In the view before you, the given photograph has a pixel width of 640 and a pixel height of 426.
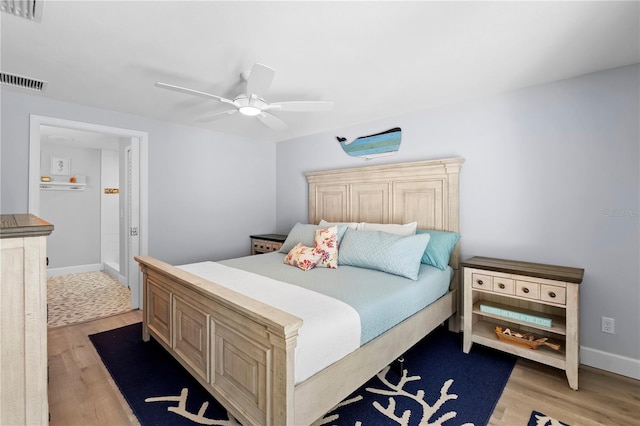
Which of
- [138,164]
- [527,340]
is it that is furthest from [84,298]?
[527,340]

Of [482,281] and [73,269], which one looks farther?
[73,269]

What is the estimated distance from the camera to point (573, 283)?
2.08 m

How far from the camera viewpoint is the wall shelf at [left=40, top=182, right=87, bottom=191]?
5081mm

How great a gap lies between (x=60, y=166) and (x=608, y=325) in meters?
7.51

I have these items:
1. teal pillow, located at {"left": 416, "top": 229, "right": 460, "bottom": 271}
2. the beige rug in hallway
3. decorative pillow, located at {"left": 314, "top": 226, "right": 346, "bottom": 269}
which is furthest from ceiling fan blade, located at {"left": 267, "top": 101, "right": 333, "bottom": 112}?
the beige rug in hallway

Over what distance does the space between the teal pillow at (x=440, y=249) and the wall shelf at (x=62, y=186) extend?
5903mm

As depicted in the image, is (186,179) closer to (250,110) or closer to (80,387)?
(250,110)

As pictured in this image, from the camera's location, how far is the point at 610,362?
7.53ft

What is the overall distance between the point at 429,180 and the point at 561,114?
118 centimetres

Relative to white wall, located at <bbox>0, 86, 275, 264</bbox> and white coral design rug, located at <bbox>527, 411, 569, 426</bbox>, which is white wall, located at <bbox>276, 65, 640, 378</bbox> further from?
white wall, located at <bbox>0, 86, 275, 264</bbox>

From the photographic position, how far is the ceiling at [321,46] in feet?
5.40

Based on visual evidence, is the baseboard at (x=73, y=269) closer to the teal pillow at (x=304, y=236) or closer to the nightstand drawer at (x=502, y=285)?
the teal pillow at (x=304, y=236)

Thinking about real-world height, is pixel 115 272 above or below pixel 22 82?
below

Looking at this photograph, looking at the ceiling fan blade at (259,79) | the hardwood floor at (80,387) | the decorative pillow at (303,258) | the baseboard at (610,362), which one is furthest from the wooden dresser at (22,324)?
the baseboard at (610,362)
